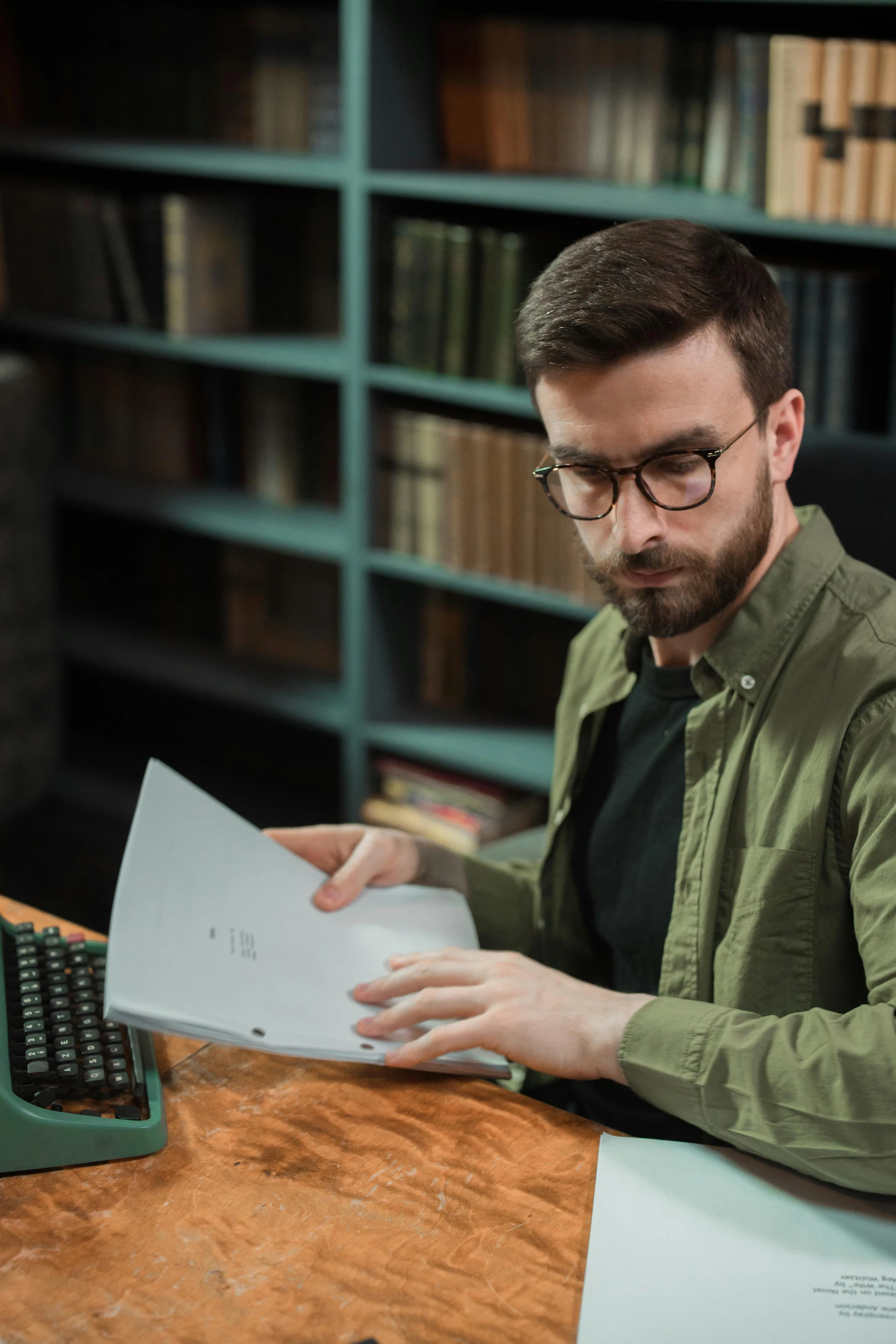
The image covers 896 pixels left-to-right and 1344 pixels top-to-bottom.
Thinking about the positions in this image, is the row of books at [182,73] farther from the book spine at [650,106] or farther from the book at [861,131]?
the book at [861,131]

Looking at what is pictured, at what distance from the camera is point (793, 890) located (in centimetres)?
108

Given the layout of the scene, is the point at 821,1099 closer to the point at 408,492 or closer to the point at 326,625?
the point at 408,492

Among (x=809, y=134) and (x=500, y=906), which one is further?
(x=809, y=134)

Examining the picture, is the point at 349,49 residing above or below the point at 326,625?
above

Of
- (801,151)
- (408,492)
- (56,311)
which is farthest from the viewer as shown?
(56,311)

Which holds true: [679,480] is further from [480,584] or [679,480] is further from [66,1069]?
[480,584]

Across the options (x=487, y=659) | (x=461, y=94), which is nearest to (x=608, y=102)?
(x=461, y=94)

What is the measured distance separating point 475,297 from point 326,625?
88cm

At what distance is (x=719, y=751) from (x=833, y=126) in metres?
1.19

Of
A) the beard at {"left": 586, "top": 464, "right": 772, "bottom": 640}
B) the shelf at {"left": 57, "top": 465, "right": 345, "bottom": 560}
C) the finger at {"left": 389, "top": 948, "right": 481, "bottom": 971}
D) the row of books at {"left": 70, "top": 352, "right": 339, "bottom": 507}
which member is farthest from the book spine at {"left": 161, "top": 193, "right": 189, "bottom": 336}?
the finger at {"left": 389, "top": 948, "right": 481, "bottom": 971}

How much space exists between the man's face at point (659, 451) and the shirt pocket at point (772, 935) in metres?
0.21

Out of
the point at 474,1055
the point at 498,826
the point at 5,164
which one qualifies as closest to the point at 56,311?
the point at 5,164

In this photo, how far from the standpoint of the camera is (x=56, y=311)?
9.58 ft

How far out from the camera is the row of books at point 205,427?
2.82 meters
